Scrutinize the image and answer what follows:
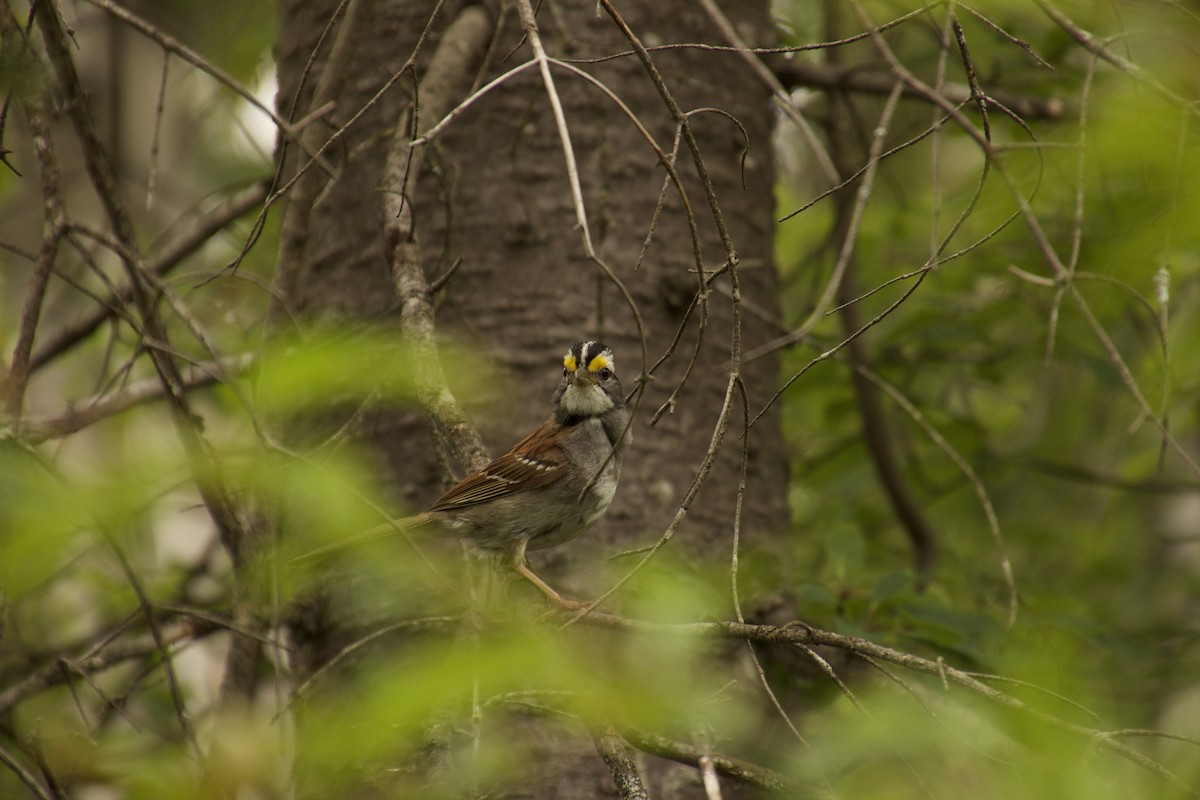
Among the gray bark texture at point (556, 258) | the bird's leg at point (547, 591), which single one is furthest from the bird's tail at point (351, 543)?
the gray bark texture at point (556, 258)

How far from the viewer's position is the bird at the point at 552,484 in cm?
367

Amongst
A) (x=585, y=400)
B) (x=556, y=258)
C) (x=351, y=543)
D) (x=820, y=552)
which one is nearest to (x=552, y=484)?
(x=585, y=400)

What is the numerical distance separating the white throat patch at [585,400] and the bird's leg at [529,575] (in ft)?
1.79

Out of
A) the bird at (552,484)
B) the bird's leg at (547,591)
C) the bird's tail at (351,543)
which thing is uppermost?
the bird's tail at (351,543)

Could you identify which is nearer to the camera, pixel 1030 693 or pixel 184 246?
pixel 1030 693

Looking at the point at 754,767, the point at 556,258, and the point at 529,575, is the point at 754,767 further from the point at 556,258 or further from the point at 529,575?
the point at 556,258

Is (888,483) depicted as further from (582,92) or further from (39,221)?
(39,221)

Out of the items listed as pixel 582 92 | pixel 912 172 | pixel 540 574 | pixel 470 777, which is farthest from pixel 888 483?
pixel 912 172

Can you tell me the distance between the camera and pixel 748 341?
4.24 metres

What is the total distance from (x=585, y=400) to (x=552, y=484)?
1.08 ft

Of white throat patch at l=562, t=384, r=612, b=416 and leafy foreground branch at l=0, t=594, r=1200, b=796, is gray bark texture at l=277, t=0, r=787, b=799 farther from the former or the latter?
leafy foreground branch at l=0, t=594, r=1200, b=796

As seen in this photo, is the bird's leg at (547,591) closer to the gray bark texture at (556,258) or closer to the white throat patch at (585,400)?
the gray bark texture at (556,258)

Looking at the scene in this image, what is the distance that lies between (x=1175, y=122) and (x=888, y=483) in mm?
2383

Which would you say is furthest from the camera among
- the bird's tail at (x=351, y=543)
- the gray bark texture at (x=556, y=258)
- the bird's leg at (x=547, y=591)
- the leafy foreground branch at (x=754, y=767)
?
the gray bark texture at (x=556, y=258)
